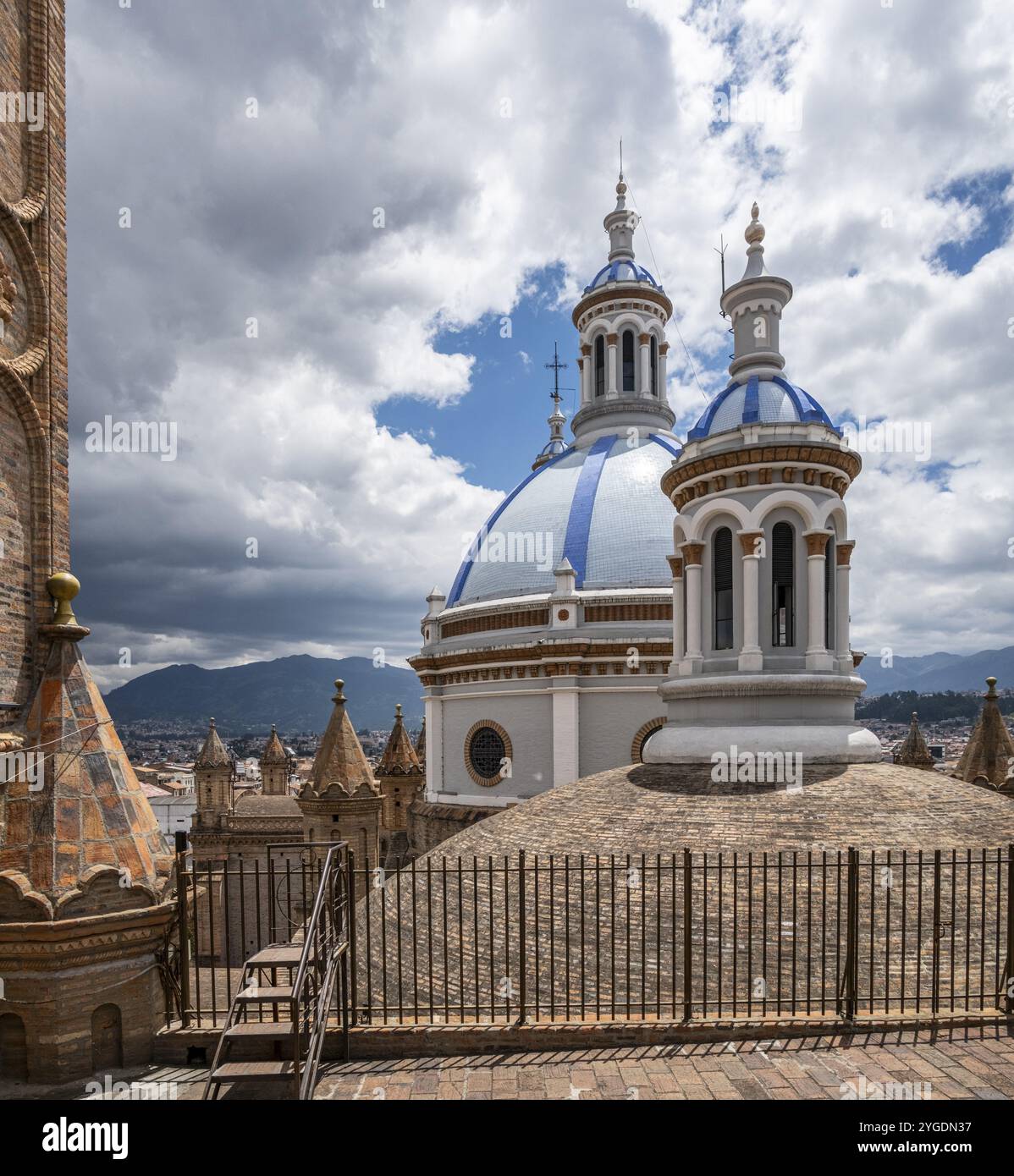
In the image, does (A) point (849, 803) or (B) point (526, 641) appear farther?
(B) point (526, 641)

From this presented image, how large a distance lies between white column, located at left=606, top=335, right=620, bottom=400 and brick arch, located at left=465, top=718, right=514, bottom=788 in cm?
1444

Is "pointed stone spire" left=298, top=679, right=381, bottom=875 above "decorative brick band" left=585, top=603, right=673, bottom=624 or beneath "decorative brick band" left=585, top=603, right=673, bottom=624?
beneath

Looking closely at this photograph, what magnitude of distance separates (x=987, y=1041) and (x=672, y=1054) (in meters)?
3.20

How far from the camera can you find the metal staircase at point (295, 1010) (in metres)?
5.51

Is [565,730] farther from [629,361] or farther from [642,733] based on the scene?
[629,361]

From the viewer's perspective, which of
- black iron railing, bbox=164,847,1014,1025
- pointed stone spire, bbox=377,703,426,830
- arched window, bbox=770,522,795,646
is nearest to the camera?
black iron railing, bbox=164,847,1014,1025

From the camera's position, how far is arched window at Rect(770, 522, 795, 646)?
13.5 m

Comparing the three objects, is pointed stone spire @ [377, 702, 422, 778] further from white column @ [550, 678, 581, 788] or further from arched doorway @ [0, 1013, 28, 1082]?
arched doorway @ [0, 1013, 28, 1082]

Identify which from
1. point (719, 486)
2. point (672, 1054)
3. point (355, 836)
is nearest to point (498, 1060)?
point (672, 1054)

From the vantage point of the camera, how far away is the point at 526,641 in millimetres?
22203

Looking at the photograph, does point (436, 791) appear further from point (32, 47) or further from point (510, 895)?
point (32, 47)

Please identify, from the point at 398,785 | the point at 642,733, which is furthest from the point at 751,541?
the point at 398,785

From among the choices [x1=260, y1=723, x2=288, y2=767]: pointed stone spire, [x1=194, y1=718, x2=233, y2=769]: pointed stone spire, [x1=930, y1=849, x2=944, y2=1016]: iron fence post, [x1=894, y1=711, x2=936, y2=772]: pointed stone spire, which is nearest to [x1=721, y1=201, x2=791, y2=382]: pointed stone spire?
[x1=930, y1=849, x2=944, y2=1016]: iron fence post

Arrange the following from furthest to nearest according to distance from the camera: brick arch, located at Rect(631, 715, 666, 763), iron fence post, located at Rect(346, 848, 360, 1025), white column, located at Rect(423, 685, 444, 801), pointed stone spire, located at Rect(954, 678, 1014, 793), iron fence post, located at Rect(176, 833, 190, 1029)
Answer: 1. white column, located at Rect(423, 685, 444, 801)
2. brick arch, located at Rect(631, 715, 666, 763)
3. pointed stone spire, located at Rect(954, 678, 1014, 793)
4. iron fence post, located at Rect(346, 848, 360, 1025)
5. iron fence post, located at Rect(176, 833, 190, 1029)
